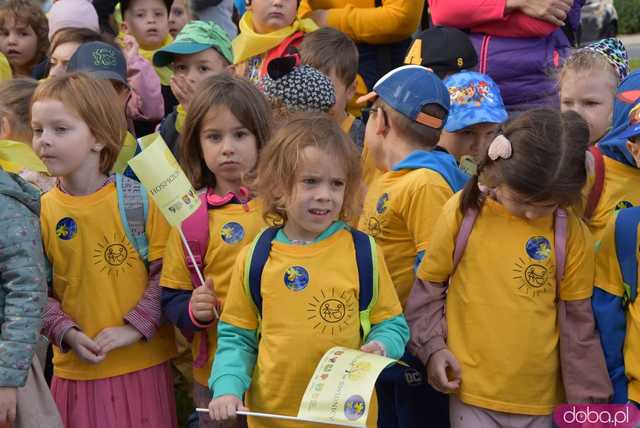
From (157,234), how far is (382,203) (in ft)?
3.07

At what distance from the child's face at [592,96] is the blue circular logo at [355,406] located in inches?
81.3

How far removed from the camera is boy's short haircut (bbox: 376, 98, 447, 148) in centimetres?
409

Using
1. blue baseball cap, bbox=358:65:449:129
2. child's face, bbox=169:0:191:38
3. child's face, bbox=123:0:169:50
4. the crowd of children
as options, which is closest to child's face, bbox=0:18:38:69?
child's face, bbox=123:0:169:50

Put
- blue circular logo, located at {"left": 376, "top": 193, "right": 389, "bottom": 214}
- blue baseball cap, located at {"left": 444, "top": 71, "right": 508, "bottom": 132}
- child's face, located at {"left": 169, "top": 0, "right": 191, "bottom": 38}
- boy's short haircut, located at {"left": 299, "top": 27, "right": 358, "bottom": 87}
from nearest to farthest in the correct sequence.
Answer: blue circular logo, located at {"left": 376, "top": 193, "right": 389, "bottom": 214}, blue baseball cap, located at {"left": 444, "top": 71, "right": 508, "bottom": 132}, boy's short haircut, located at {"left": 299, "top": 27, "right": 358, "bottom": 87}, child's face, located at {"left": 169, "top": 0, "right": 191, "bottom": 38}

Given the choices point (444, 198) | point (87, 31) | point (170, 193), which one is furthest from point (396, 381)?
point (87, 31)

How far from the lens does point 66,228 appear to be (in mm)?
3773

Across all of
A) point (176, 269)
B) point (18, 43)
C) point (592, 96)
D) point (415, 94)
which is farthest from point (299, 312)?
point (18, 43)

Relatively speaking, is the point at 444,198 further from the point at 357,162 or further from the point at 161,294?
the point at 161,294

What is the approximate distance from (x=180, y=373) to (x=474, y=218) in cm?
220

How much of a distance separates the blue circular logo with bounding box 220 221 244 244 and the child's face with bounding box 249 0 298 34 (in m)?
2.00

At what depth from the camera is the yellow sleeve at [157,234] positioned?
3836mm

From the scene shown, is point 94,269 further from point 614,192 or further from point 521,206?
point 614,192

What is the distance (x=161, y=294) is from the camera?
3.83 m

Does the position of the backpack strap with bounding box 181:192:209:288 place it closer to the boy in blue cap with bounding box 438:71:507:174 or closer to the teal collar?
the teal collar
